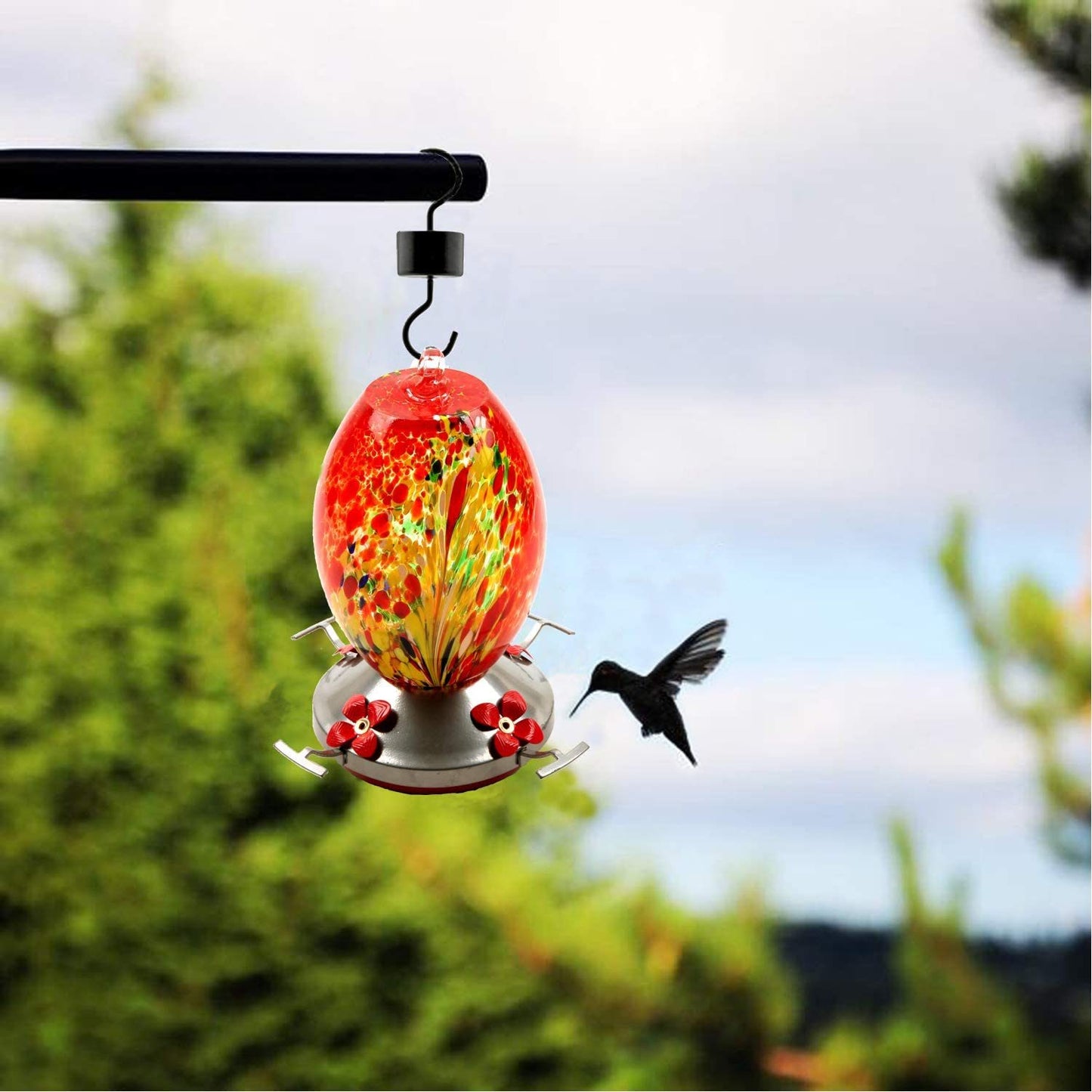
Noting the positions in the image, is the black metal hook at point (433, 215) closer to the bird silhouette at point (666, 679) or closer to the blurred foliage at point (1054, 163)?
the bird silhouette at point (666, 679)

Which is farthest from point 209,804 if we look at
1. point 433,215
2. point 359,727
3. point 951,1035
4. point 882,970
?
point 433,215

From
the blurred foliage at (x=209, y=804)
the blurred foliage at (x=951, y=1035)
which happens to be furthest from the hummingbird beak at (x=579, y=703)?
the blurred foliage at (x=951, y=1035)

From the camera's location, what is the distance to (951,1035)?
282cm

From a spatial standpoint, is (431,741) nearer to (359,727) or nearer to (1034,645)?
(359,727)

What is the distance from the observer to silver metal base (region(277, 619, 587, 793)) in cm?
87

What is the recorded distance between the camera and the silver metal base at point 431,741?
867 millimetres

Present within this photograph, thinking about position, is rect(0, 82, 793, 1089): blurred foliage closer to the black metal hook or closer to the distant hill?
the distant hill

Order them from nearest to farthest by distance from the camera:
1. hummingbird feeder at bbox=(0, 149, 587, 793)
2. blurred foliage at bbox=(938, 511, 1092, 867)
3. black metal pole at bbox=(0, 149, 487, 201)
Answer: black metal pole at bbox=(0, 149, 487, 201)
hummingbird feeder at bbox=(0, 149, 587, 793)
blurred foliage at bbox=(938, 511, 1092, 867)

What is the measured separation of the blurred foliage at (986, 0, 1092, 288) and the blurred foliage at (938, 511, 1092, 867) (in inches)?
23.6

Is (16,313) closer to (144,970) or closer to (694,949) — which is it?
(144,970)

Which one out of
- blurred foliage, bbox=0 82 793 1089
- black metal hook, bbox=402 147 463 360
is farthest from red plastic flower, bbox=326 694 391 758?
blurred foliage, bbox=0 82 793 1089

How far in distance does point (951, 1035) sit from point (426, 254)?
2.53 meters

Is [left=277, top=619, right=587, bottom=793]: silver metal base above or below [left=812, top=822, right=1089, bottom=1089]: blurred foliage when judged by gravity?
above

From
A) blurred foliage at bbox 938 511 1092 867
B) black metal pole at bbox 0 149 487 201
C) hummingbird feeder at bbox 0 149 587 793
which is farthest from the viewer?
blurred foliage at bbox 938 511 1092 867
